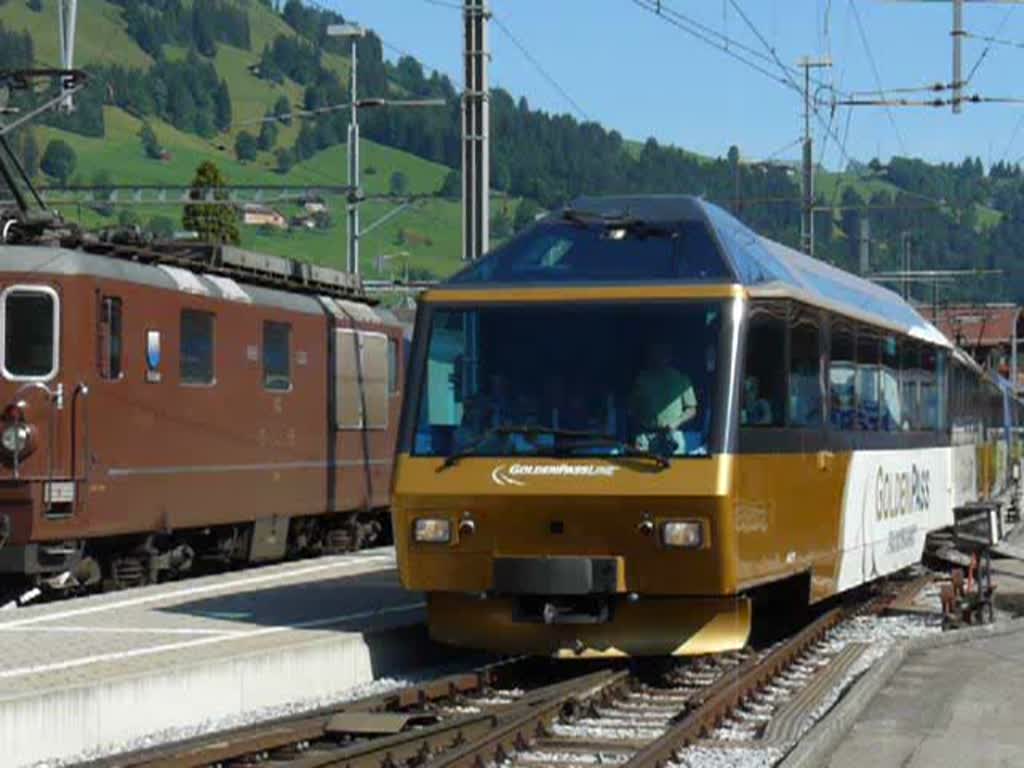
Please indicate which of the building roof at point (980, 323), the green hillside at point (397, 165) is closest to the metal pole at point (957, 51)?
the building roof at point (980, 323)

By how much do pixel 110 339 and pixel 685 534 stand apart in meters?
7.50

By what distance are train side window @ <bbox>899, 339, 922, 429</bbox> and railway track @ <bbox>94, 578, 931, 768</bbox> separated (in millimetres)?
4876

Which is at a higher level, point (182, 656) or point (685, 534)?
point (685, 534)

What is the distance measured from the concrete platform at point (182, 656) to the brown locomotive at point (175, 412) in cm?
107

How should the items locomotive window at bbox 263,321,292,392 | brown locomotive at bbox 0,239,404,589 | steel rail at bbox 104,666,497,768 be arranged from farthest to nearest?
locomotive window at bbox 263,321,292,392 → brown locomotive at bbox 0,239,404,589 → steel rail at bbox 104,666,497,768

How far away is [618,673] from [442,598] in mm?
1296

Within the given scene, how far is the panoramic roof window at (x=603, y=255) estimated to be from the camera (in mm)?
14305

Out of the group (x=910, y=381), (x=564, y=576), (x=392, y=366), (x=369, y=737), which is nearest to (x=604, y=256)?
(x=564, y=576)

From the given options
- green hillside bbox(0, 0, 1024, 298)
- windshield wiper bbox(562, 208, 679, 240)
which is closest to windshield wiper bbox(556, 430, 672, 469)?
windshield wiper bbox(562, 208, 679, 240)

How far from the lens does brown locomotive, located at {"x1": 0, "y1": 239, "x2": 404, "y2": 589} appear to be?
60.1 feet

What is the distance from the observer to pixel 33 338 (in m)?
18.5

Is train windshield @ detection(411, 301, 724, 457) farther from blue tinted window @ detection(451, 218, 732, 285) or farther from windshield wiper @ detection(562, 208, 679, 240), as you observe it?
windshield wiper @ detection(562, 208, 679, 240)

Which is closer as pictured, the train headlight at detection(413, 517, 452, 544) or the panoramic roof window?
the train headlight at detection(413, 517, 452, 544)

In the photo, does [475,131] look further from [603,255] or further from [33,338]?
[603,255]
